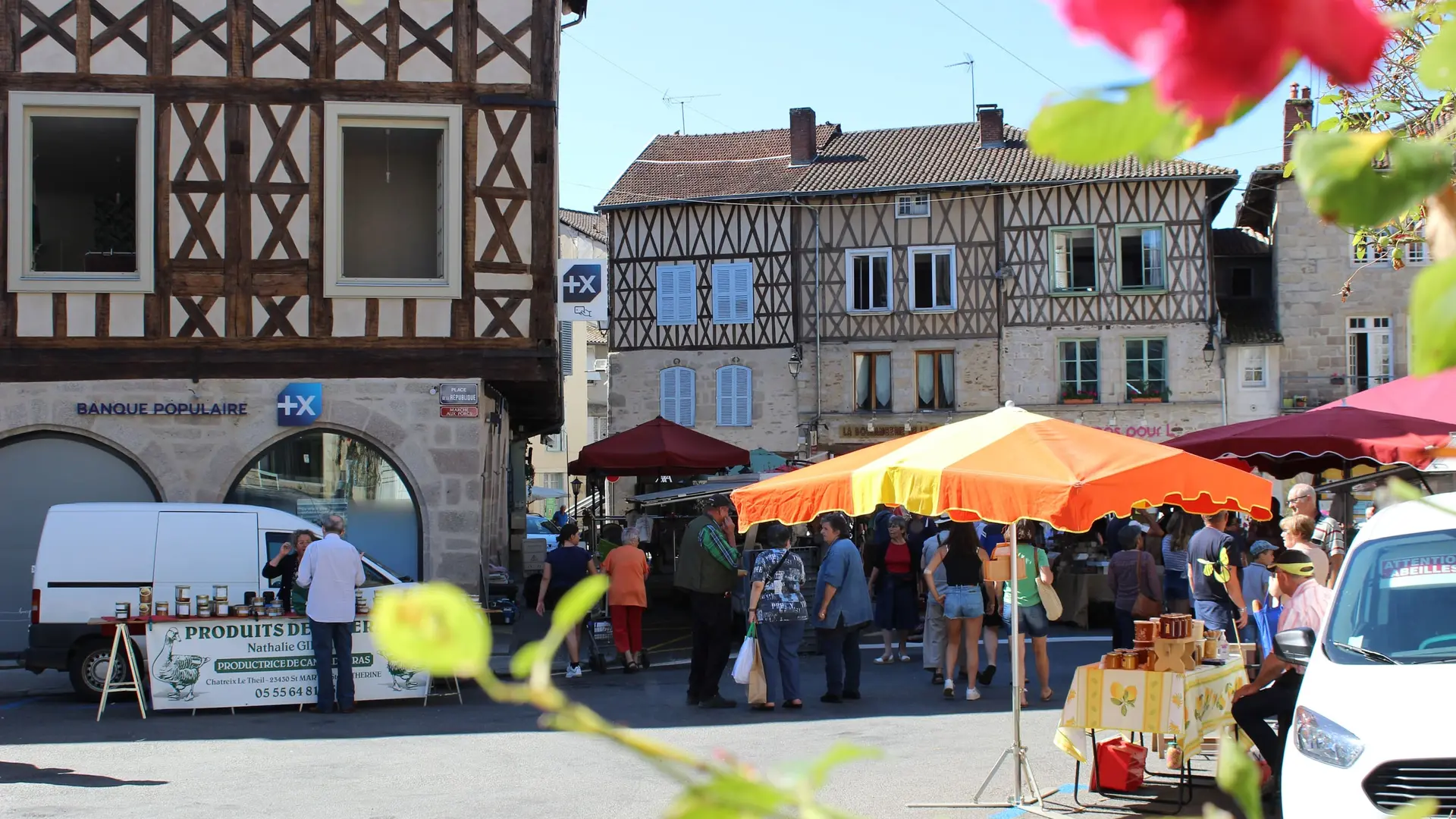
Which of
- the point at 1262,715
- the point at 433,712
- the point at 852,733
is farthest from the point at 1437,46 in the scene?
the point at 433,712

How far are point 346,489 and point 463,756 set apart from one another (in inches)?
243

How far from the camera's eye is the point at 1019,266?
34938mm

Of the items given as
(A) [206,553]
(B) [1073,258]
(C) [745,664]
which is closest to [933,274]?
(B) [1073,258]

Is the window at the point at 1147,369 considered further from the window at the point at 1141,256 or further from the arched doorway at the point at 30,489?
the arched doorway at the point at 30,489

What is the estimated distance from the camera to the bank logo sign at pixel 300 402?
14.7m

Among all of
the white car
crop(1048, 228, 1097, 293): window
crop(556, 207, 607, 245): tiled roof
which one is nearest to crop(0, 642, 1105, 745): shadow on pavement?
the white car

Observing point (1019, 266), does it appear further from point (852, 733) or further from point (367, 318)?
point (852, 733)

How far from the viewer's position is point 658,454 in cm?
2044

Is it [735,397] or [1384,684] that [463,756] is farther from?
[735,397]

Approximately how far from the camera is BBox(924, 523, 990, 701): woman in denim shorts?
12328 mm

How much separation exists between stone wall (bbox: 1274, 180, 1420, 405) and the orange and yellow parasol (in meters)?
28.4

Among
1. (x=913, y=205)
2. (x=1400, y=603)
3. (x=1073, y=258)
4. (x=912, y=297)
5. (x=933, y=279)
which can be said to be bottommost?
(x=1400, y=603)

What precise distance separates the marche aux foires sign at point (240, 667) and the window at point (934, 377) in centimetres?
2428

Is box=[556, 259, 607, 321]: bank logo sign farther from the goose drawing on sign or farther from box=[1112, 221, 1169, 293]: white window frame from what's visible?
box=[1112, 221, 1169, 293]: white window frame
